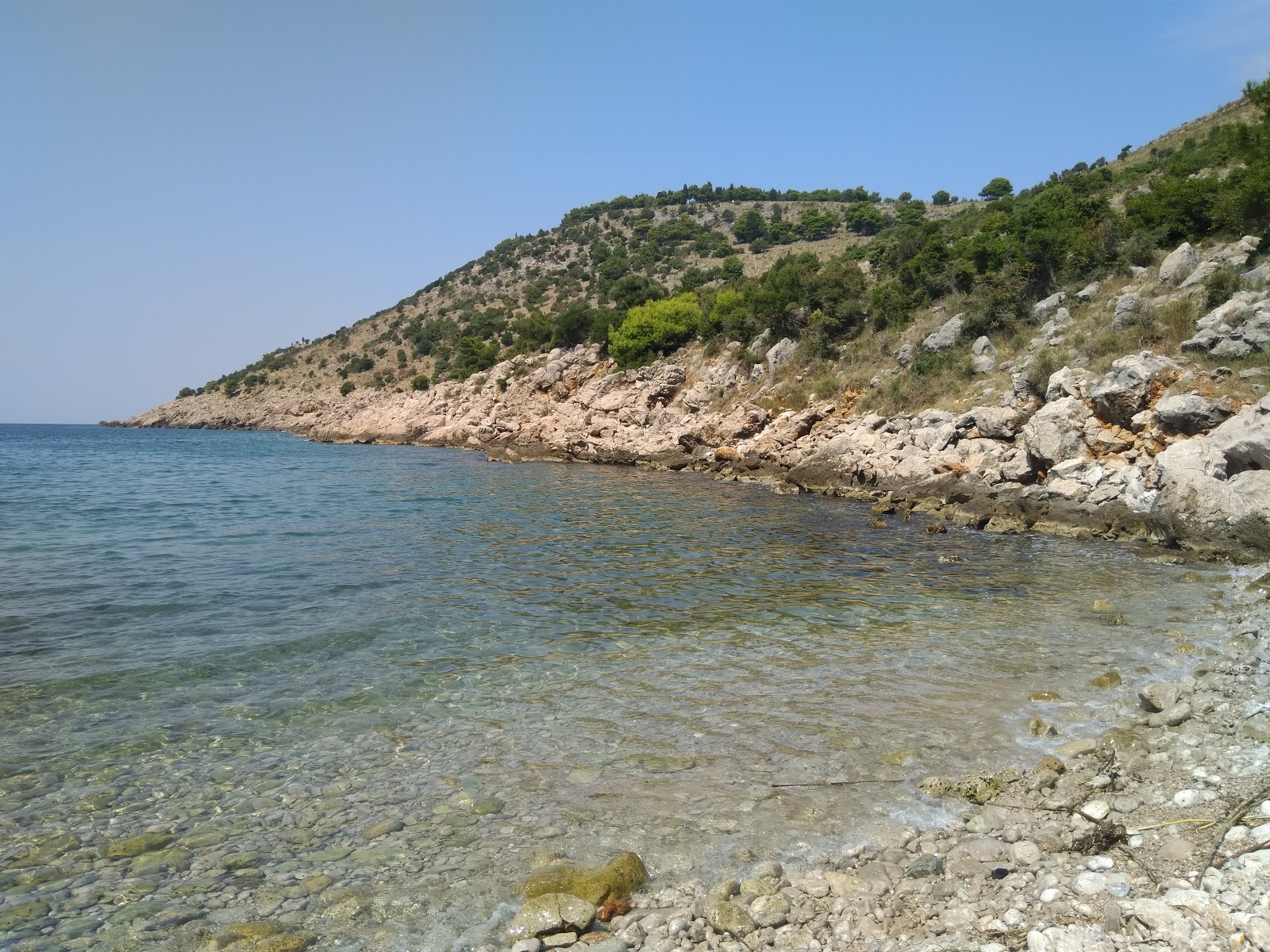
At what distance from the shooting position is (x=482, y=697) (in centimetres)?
891

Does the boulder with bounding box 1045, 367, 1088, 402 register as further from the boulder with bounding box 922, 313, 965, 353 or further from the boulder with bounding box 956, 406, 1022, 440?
the boulder with bounding box 922, 313, 965, 353

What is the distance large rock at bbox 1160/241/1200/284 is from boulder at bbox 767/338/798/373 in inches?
701

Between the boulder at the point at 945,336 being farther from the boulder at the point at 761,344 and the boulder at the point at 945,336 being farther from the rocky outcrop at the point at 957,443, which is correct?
the boulder at the point at 761,344

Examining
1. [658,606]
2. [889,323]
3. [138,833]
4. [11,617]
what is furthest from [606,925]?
[889,323]

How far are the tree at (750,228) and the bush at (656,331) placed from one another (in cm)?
5106

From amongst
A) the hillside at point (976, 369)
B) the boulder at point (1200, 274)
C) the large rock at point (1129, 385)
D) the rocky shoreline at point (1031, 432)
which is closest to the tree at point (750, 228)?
the hillside at point (976, 369)

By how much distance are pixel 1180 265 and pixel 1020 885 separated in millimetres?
28969

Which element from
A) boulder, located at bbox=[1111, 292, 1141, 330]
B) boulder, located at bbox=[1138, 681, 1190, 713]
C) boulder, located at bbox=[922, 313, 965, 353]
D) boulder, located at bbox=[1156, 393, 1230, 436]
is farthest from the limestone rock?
boulder, located at bbox=[922, 313, 965, 353]

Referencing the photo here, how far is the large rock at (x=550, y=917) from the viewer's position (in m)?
4.78

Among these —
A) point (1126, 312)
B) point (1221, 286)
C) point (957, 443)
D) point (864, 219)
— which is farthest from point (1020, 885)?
point (864, 219)

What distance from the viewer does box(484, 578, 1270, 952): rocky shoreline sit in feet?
14.2

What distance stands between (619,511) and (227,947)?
20016 millimetres

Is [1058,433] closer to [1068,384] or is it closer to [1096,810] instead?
[1068,384]

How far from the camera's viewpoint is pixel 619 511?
24.5 m
